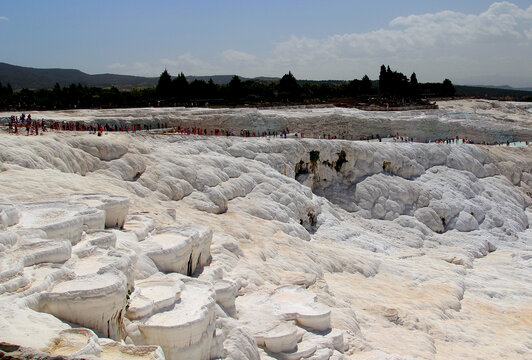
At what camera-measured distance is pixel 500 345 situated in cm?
1329

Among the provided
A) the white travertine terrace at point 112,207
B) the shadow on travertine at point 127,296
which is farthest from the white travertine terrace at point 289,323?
the white travertine terrace at point 112,207

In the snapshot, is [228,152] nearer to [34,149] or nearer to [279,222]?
[279,222]

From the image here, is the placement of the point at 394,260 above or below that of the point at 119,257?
below

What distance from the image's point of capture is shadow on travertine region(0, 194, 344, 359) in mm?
6555

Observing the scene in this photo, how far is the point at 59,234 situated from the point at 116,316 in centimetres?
257

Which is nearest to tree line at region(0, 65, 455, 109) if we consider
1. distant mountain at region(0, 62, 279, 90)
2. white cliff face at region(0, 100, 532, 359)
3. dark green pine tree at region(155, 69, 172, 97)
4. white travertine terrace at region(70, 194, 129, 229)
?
dark green pine tree at region(155, 69, 172, 97)

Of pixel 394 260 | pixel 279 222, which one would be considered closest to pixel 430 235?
pixel 394 260

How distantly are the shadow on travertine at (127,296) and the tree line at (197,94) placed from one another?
29105mm

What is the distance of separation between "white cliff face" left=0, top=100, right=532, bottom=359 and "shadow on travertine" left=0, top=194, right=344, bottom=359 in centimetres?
3

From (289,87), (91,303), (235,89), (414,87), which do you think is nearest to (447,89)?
(414,87)

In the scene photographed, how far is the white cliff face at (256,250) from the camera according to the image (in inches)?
296

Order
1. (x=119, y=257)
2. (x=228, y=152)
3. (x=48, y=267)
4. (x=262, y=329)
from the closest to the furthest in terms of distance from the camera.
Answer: (x=48, y=267) < (x=119, y=257) < (x=262, y=329) < (x=228, y=152)

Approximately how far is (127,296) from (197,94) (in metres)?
42.3

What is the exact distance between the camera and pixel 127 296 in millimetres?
8031
